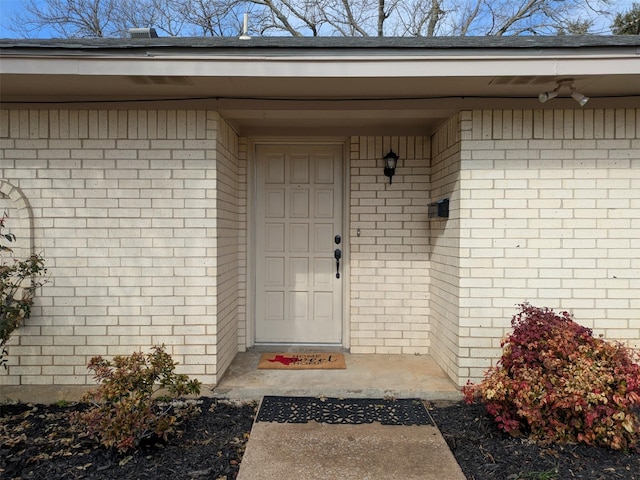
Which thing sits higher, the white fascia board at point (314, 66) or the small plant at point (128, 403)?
the white fascia board at point (314, 66)

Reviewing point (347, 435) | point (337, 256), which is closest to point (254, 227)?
point (337, 256)

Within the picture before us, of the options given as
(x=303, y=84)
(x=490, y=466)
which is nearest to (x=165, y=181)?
(x=303, y=84)

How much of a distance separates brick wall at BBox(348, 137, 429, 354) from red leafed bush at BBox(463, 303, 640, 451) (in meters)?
1.44

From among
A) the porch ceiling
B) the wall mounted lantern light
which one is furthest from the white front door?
the porch ceiling

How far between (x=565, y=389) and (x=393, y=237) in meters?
2.14

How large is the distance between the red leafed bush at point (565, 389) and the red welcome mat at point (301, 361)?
4.75 feet

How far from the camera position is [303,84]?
10.0ft

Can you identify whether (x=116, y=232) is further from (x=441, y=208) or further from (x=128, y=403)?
(x=441, y=208)

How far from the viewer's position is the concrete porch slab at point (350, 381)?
131 inches

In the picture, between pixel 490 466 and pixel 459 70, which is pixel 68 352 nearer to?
pixel 490 466

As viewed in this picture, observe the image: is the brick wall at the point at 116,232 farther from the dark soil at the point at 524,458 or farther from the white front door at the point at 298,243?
the dark soil at the point at 524,458

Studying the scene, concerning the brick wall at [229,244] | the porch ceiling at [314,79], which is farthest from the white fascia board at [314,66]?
the brick wall at [229,244]

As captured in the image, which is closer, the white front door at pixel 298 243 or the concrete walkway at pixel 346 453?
the concrete walkway at pixel 346 453

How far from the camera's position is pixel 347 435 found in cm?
270
